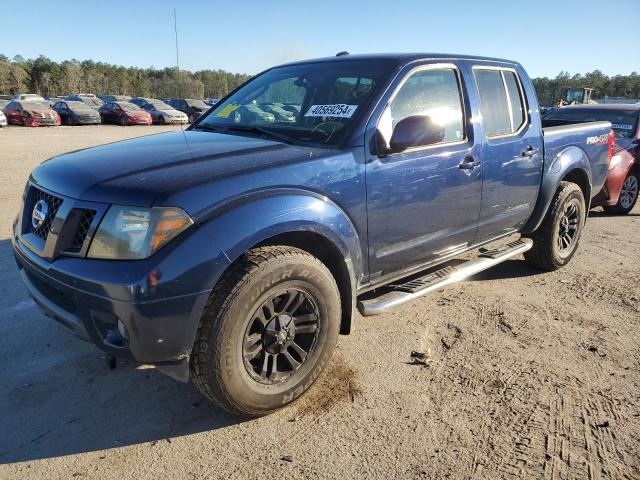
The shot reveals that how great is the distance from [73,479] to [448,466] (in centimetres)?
171

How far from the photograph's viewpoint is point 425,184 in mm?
3186

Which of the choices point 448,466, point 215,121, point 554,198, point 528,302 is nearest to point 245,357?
point 448,466

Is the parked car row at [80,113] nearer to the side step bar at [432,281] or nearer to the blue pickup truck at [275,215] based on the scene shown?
the side step bar at [432,281]

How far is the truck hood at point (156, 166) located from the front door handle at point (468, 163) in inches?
45.3

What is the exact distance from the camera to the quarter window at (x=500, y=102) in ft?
12.5

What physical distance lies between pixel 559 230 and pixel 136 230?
4.12 metres

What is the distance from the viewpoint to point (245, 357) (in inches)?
98.4

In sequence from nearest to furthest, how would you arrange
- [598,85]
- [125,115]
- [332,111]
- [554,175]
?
[332,111], [554,175], [125,115], [598,85]

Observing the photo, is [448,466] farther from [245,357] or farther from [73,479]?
[73,479]

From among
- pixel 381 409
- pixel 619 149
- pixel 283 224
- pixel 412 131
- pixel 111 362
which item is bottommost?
pixel 381 409

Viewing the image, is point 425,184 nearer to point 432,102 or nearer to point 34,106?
point 432,102

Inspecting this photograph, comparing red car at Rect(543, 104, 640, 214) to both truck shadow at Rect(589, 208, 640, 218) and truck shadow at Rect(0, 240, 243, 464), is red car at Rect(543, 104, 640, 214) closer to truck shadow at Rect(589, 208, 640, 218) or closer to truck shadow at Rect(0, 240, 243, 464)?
truck shadow at Rect(589, 208, 640, 218)

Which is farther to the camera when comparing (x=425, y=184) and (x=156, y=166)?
(x=425, y=184)

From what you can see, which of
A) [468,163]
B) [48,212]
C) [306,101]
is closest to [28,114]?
[306,101]
